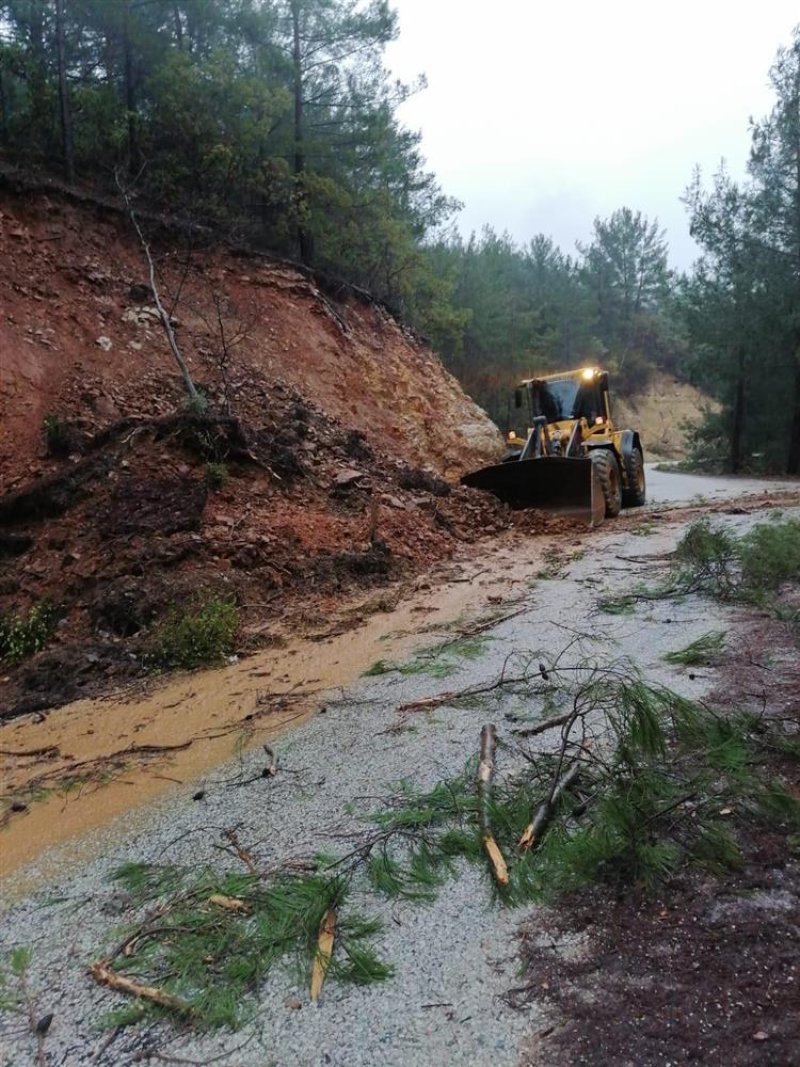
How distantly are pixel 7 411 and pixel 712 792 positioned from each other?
10867 mm

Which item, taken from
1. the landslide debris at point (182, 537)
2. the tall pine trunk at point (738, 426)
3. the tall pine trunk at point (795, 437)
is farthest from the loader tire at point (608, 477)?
the tall pine trunk at point (738, 426)

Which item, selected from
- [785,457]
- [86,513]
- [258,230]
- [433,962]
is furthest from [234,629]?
[785,457]

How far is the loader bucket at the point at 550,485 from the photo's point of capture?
11.2m

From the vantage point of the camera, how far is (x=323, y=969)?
2188 millimetres

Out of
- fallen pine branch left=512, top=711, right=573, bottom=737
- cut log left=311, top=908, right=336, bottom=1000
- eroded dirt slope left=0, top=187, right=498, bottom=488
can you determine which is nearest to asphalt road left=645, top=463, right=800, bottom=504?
eroded dirt slope left=0, top=187, right=498, bottom=488

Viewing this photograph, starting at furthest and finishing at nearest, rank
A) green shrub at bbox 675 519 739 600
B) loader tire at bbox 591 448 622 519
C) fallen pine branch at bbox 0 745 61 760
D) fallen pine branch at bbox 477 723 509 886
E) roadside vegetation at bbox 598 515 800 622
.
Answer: loader tire at bbox 591 448 622 519
green shrub at bbox 675 519 739 600
roadside vegetation at bbox 598 515 800 622
fallen pine branch at bbox 0 745 61 760
fallen pine branch at bbox 477 723 509 886

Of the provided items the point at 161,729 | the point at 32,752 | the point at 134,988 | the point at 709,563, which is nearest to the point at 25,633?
the point at 32,752

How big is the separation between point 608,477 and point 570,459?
130 centimetres

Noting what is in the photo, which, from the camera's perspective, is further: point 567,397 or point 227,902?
point 567,397

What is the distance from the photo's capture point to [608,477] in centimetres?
1205

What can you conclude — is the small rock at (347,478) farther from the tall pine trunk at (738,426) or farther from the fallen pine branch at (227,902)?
the tall pine trunk at (738,426)

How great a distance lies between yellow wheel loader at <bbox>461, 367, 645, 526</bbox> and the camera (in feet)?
37.4

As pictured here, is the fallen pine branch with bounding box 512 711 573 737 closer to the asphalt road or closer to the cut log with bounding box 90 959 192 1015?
the cut log with bounding box 90 959 192 1015

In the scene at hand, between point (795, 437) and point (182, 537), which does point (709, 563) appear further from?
point (795, 437)
